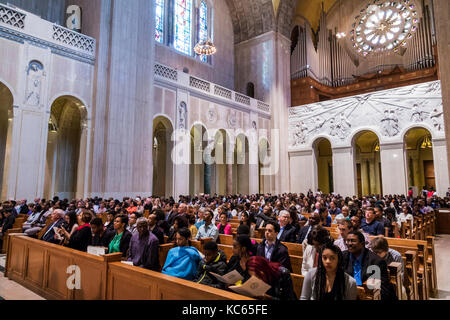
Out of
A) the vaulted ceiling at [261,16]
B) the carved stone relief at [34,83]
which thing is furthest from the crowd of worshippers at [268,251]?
the vaulted ceiling at [261,16]

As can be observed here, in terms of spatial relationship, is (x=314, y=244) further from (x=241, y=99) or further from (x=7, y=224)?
(x=241, y=99)

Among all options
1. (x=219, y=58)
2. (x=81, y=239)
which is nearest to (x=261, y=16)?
(x=219, y=58)

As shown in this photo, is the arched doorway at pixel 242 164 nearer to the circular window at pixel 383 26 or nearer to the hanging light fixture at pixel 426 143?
the circular window at pixel 383 26

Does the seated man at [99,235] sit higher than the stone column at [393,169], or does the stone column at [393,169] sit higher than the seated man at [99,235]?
the stone column at [393,169]

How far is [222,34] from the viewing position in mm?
20109

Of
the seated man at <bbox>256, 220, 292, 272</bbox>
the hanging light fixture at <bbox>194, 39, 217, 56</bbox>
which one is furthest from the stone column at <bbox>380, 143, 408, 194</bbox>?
the seated man at <bbox>256, 220, 292, 272</bbox>

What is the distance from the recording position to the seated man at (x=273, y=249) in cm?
311

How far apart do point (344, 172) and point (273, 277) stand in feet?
54.7

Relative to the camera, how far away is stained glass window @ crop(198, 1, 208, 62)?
18.4 meters

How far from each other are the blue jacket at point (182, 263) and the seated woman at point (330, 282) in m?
1.36

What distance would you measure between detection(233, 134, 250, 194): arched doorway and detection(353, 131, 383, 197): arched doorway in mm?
8567

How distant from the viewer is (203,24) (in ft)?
61.5
